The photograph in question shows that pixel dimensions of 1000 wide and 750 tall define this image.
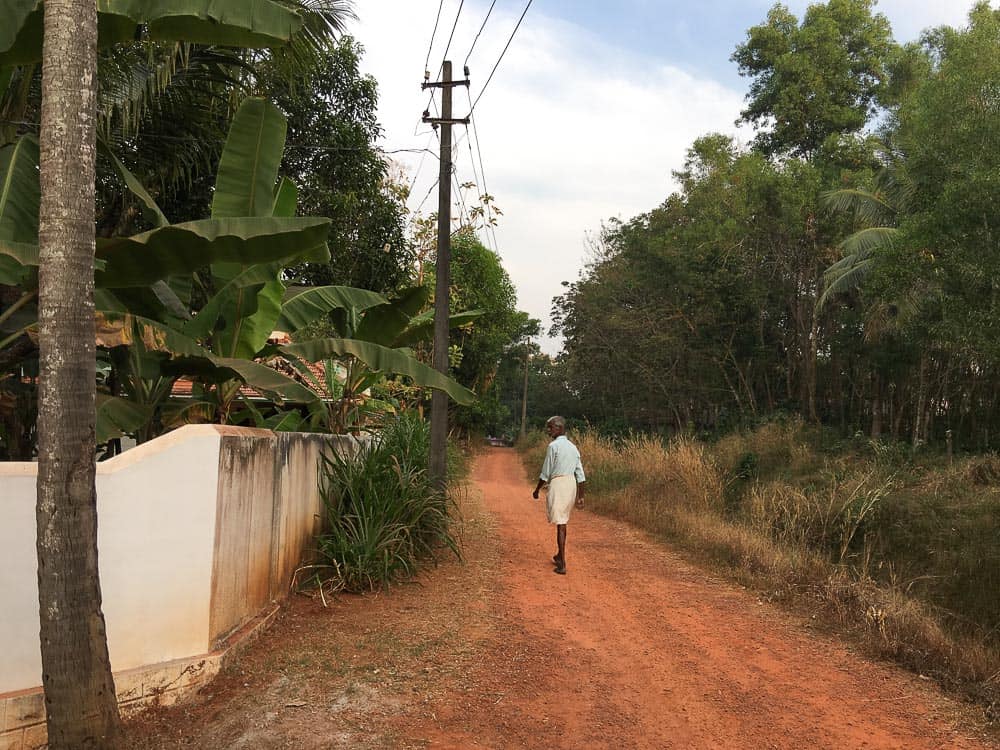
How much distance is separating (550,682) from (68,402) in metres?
3.67

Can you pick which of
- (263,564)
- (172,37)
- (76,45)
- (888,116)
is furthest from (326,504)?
(888,116)

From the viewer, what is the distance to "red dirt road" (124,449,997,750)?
4508 mm

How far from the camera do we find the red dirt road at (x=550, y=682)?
4.51 meters

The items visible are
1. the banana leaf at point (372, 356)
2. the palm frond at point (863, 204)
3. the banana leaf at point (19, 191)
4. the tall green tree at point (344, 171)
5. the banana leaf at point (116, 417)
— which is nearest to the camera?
the banana leaf at point (19, 191)

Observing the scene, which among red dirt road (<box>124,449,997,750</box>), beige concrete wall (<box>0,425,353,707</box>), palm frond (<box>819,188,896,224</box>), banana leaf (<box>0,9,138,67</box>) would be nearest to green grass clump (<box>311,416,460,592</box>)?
red dirt road (<box>124,449,997,750</box>)

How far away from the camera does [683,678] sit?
220 inches

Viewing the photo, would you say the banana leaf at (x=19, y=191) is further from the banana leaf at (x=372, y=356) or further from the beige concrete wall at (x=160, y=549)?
the banana leaf at (x=372, y=356)

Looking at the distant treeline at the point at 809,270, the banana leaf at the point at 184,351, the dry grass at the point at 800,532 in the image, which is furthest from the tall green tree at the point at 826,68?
the banana leaf at the point at 184,351

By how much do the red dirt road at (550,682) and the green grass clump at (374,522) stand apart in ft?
0.96

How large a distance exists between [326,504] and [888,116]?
24888mm

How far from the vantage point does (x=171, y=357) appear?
20.0 feet

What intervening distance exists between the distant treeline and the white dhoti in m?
8.74

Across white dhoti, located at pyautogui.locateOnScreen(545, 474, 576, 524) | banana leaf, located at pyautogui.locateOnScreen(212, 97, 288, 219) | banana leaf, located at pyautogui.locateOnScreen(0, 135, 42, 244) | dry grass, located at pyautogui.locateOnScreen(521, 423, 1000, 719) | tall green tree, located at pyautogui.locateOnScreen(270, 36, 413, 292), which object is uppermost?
tall green tree, located at pyautogui.locateOnScreen(270, 36, 413, 292)

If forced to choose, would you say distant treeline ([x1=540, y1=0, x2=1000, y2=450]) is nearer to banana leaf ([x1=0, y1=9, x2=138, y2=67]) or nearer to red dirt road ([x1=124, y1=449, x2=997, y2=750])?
red dirt road ([x1=124, y1=449, x2=997, y2=750])
